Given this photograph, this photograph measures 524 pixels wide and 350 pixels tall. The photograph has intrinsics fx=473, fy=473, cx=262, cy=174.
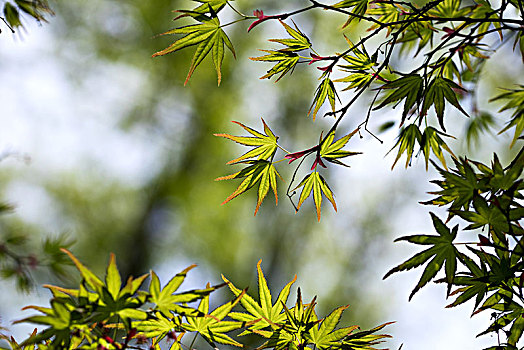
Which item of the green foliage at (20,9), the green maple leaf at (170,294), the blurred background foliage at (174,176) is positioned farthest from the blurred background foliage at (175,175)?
the green maple leaf at (170,294)

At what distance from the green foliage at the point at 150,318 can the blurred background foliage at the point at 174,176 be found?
163 inches

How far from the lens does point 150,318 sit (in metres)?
0.42

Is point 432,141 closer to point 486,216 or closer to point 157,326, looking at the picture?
point 486,216

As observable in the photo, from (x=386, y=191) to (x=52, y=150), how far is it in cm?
363

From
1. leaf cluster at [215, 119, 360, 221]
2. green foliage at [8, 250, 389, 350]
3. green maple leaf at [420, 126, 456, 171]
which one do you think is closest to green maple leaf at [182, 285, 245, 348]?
green foliage at [8, 250, 389, 350]

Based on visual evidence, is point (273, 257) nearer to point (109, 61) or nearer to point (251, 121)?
point (251, 121)

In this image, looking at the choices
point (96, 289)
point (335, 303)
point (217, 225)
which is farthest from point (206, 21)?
point (335, 303)

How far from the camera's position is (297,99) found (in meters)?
4.80

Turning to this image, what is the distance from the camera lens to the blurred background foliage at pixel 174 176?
4.72 metres

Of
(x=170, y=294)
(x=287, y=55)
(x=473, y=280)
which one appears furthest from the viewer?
(x=287, y=55)

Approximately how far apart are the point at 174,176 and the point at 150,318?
4.44 meters

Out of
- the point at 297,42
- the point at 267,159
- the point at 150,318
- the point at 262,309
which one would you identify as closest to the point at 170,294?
the point at 150,318

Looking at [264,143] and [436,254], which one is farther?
[264,143]

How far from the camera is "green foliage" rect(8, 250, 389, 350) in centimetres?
39
